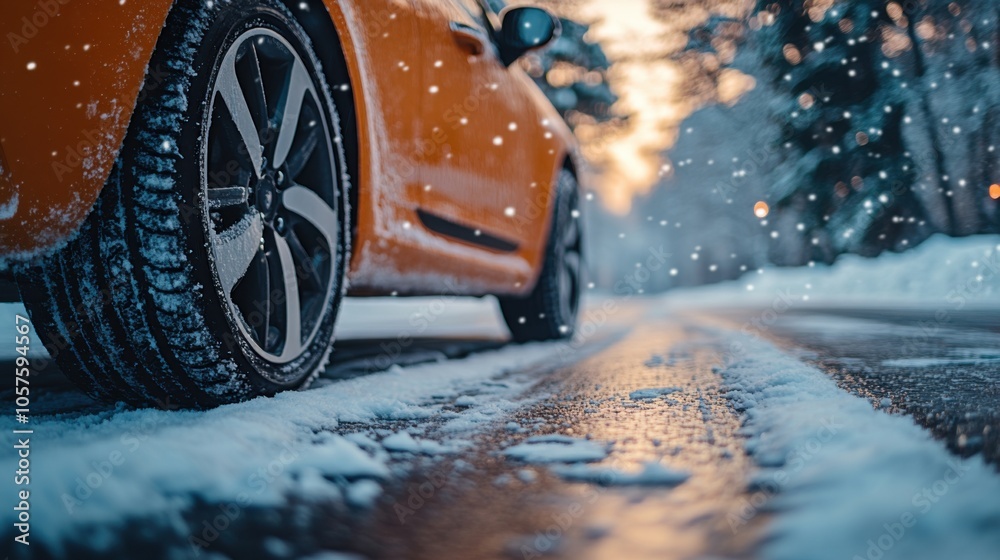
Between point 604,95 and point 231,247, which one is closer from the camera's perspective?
point 231,247

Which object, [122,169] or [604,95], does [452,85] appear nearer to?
[122,169]

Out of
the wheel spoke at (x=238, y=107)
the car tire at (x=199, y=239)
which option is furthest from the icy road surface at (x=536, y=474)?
the wheel spoke at (x=238, y=107)

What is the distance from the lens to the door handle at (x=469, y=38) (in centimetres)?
257

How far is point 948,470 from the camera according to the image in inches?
36.6

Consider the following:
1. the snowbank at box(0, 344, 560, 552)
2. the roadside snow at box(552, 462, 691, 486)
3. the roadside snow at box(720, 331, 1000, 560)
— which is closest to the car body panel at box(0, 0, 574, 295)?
the snowbank at box(0, 344, 560, 552)

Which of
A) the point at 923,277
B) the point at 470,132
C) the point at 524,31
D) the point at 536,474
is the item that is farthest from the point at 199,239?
the point at 923,277

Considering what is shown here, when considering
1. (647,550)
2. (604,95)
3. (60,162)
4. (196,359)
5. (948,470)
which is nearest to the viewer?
(647,550)

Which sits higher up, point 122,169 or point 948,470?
point 122,169

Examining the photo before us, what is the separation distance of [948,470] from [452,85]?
1.98 meters

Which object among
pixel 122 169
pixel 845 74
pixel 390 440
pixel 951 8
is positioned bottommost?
pixel 390 440

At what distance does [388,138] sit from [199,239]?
82 centimetres

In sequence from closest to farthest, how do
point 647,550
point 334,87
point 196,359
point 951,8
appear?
point 647,550 < point 196,359 < point 334,87 < point 951,8

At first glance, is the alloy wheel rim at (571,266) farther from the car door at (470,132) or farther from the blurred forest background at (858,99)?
the blurred forest background at (858,99)

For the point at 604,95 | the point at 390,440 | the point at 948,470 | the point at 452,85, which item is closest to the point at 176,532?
the point at 390,440
